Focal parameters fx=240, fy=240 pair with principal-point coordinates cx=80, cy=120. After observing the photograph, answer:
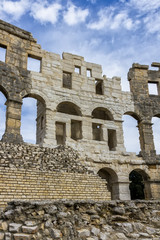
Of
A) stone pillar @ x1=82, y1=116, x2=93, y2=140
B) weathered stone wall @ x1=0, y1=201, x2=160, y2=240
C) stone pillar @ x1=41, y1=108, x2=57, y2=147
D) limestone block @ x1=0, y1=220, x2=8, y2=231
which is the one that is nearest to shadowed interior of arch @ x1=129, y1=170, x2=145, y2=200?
stone pillar @ x1=82, y1=116, x2=93, y2=140

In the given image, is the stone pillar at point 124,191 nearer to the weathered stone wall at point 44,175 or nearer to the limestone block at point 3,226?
the weathered stone wall at point 44,175

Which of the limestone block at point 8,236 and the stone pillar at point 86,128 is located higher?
the stone pillar at point 86,128

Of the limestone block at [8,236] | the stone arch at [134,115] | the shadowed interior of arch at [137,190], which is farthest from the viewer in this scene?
the shadowed interior of arch at [137,190]

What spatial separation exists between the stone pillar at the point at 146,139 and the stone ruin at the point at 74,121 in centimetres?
7

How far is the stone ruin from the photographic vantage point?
1040 centimetres

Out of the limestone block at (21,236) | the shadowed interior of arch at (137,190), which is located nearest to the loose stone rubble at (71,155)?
the limestone block at (21,236)

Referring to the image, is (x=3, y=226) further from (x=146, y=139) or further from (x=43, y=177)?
(x=146, y=139)

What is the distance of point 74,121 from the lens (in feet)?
55.3

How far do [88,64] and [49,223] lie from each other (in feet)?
49.0

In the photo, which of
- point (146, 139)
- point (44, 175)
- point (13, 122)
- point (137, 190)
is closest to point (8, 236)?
point (44, 175)

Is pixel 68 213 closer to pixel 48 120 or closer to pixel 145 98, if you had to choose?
pixel 48 120

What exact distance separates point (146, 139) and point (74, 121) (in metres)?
5.48

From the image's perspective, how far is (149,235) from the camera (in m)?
5.34

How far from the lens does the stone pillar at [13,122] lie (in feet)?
42.8
